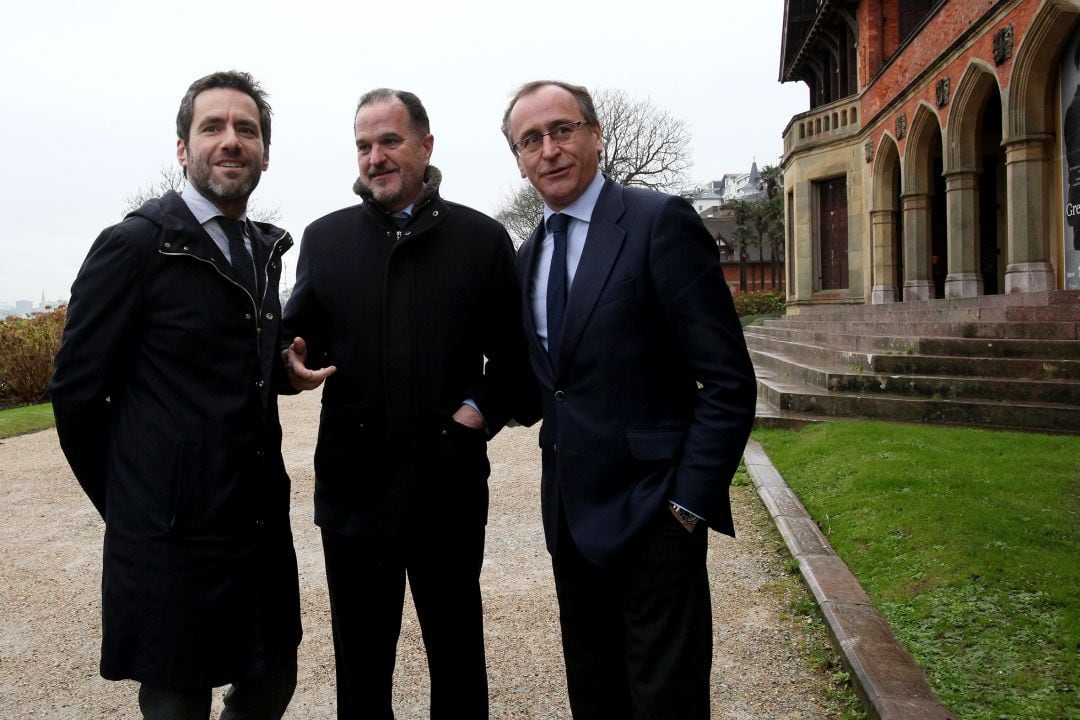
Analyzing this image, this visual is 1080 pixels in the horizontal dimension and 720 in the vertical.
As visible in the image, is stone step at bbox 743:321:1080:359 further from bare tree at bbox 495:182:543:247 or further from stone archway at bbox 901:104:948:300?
bare tree at bbox 495:182:543:247

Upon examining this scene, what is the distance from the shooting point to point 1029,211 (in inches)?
455

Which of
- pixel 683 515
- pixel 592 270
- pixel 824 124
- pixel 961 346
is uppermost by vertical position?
pixel 824 124

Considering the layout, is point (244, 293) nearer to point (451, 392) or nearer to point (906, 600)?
point (451, 392)

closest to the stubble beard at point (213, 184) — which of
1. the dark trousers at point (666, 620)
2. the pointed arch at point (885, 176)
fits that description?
the dark trousers at point (666, 620)

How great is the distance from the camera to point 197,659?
7.24 ft

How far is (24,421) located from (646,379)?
13420 millimetres

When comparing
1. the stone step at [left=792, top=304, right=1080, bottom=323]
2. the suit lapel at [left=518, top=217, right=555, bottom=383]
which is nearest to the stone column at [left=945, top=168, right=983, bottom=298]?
the stone step at [left=792, top=304, right=1080, bottom=323]

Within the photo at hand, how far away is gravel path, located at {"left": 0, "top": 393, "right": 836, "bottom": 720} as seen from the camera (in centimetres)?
341

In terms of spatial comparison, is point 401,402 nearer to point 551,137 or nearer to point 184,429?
point 184,429

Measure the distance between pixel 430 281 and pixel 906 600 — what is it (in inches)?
113

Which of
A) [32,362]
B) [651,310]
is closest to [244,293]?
[651,310]

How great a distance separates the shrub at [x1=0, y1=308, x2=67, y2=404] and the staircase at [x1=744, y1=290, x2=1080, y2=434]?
13695 mm

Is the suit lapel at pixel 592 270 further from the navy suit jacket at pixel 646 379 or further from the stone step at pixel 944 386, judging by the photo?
the stone step at pixel 944 386

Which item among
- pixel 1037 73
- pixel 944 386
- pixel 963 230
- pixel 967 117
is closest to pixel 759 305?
pixel 963 230
